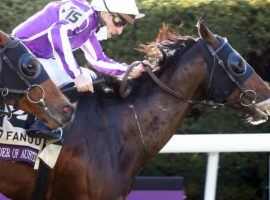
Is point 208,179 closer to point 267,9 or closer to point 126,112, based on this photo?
point 126,112

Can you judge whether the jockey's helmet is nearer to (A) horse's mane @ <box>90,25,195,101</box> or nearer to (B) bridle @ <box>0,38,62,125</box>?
(A) horse's mane @ <box>90,25,195,101</box>

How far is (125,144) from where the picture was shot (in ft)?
15.1

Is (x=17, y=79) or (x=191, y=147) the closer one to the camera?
(x=17, y=79)

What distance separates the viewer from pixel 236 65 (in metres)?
4.75

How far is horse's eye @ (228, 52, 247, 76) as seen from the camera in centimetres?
474

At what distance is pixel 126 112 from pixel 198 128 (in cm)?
136

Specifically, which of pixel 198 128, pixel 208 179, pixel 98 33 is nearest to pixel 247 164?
pixel 198 128

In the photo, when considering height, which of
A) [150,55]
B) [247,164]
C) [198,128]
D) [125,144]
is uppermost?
[150,55]

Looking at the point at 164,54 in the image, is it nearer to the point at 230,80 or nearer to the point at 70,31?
the point at 230,80

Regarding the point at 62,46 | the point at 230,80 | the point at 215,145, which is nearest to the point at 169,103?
the point at 230,80

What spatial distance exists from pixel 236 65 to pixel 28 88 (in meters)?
1.41

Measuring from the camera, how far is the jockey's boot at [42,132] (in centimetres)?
441

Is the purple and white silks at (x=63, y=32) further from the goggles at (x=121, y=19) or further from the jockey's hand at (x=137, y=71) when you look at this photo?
the jockey's hand at (x=137, y=71)

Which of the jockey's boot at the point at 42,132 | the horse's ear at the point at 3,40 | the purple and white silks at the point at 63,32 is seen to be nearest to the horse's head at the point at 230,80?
the purple and white silks at the point at 63,32
